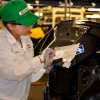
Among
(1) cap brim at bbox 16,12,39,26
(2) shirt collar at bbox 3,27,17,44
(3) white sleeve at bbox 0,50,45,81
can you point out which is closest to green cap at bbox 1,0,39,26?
(1) cap brim at bbox 16,12,39,26

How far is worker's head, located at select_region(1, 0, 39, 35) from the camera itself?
8.16ft

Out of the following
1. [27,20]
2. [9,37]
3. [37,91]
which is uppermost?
[27,20]

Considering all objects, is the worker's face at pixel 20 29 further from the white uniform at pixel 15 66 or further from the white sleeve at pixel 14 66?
the white sleeve at pixel 14 66

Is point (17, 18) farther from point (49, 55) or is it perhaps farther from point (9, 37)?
point (49, 55)

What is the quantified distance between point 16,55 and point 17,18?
0.29 meters

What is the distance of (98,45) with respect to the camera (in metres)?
2.58

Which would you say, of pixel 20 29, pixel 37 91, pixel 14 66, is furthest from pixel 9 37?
pixel 37 91

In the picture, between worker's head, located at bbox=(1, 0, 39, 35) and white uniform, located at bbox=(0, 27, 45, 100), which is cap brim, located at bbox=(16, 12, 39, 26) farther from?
white uniform, located at bbox=(0, 27, 45, 100)

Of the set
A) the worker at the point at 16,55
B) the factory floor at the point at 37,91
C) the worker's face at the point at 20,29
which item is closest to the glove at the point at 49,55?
the worker at the point at 16,55

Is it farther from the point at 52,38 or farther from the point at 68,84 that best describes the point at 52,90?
the point at 52,38

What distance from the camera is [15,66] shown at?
7.91 ft

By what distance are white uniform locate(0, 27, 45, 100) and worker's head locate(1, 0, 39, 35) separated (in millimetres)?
82

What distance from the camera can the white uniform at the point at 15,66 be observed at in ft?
7.93

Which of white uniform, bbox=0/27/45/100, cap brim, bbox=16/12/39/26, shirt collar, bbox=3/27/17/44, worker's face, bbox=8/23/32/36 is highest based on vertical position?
cap brim, bbox=16/12/39/26
